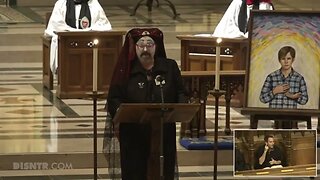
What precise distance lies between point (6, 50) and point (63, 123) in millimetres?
6048

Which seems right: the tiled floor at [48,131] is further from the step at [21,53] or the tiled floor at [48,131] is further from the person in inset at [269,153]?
the person in inset at [269,153]

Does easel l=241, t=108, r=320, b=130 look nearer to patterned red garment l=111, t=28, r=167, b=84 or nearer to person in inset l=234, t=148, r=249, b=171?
person in inset l=234, t=148, r=249, b=171

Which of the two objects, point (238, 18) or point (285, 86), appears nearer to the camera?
point (285, 86)

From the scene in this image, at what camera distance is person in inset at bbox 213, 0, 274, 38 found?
12023 mm

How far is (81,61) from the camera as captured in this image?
1212 cm

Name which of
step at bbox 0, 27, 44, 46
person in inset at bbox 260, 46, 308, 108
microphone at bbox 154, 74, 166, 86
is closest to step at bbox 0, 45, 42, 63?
step at bbox 0, 27, 44, 46

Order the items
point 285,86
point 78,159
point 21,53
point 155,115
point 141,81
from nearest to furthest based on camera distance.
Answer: point 155,115, point 141,81, point 285,86, point 78,159, point 21,53

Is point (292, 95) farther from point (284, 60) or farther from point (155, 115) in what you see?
point (155, 115)

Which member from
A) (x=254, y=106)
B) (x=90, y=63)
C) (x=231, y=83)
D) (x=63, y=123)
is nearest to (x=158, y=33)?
(x=254, y=106)

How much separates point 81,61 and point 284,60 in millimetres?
4777

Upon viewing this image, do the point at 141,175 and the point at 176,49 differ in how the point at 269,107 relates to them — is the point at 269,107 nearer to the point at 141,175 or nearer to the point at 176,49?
the point at 141,175

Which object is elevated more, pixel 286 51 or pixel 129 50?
pixel 129 50

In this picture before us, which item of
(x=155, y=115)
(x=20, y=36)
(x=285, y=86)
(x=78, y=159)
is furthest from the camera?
(x=20, y=36)

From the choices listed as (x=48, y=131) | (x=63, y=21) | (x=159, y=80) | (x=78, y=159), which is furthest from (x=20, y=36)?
(x=159, y=80)
